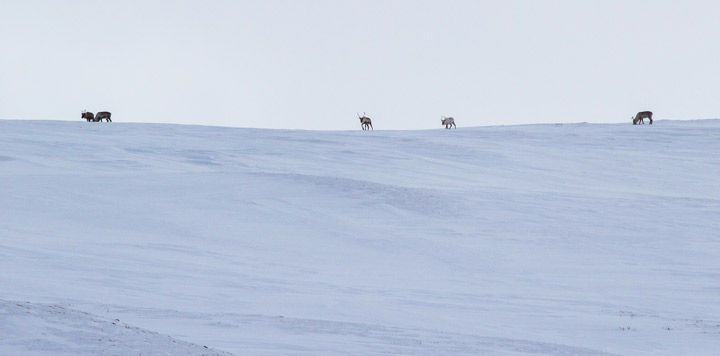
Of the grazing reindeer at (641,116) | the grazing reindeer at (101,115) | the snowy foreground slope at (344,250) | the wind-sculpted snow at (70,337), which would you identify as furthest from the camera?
the grazing reindeer at (641,116)

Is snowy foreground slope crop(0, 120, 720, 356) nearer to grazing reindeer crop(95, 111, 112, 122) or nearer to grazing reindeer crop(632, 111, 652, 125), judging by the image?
grazing reindeer crop(95, 111, 112, 122)

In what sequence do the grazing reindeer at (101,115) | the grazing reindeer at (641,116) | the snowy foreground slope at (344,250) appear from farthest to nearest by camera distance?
the grazing reindeer at (641,116), the grazing reindeer at (101,115), the snowy foreground slope at (344,250)

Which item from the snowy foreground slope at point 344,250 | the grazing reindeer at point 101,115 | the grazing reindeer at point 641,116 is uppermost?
the grazing reindeer at point 641,116

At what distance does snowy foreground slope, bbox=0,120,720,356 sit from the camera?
9461mm

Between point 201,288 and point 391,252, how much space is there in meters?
4.96

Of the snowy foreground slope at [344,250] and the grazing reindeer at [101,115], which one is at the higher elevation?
the grazing reindeer at [101,115]

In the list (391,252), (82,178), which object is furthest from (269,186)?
(391,252)

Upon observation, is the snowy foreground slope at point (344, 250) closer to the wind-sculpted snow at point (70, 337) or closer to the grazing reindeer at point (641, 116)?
the wind-sculpted snow at point (70, 337)

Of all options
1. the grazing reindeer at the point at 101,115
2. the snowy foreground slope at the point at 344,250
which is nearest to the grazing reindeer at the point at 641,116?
the snowy foreground slope at the point at 344,250

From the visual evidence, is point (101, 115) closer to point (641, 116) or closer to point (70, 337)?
point (641, 116)

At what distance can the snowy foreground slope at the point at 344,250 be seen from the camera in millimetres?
9461

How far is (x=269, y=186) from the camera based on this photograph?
69.5 feet

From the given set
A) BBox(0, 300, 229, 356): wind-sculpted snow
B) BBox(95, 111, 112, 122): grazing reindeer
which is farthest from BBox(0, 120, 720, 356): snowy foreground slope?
BBox(95, 111, 112, 122): grazing reindeer

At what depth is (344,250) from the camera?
1582 centimetres
